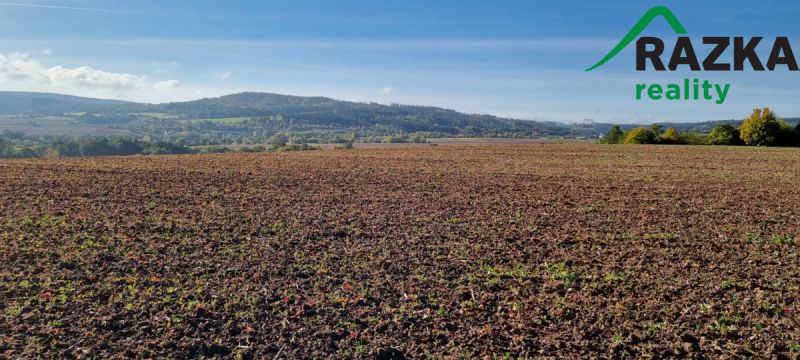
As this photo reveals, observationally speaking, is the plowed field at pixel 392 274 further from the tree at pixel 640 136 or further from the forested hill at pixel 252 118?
the forested hill at pixel 252 118

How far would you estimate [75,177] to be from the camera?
17781 millimetres

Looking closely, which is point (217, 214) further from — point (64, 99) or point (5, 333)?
point (64, 99)

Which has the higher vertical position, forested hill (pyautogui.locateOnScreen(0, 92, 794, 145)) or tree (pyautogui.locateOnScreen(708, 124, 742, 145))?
forested hill (pyautogui.locateOnScreen(0, 92, 794, 145))

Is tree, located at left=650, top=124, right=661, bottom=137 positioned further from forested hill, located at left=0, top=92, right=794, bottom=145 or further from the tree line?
forested hill, located at left=0, top=92, right=794, bottom=145

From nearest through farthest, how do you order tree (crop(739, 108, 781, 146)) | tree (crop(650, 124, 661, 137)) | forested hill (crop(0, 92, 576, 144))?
tree (crop(739, 108, 781, 146)) → tree (crop(650, 124, 661, 137)) → forested hill (crop(0, 92, 576, 144))

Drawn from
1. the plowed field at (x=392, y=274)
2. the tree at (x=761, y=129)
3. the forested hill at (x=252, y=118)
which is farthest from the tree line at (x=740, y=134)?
the forested hill at (x=252, y=118)

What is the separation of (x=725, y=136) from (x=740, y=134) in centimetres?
138

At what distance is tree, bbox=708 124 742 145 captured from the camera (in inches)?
2158

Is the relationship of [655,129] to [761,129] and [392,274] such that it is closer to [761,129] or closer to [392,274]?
[761,129]

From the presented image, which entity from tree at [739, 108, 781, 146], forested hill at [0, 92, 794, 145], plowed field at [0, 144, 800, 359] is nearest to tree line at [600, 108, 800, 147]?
tree at [739, 108, 781, 146]

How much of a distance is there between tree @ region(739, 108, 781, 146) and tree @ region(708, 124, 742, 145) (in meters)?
0.88

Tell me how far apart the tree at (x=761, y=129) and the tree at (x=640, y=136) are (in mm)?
8689

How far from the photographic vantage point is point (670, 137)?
57.6 m

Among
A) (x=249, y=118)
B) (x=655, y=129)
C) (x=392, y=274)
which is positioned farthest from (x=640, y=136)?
(x=249, y=118)
